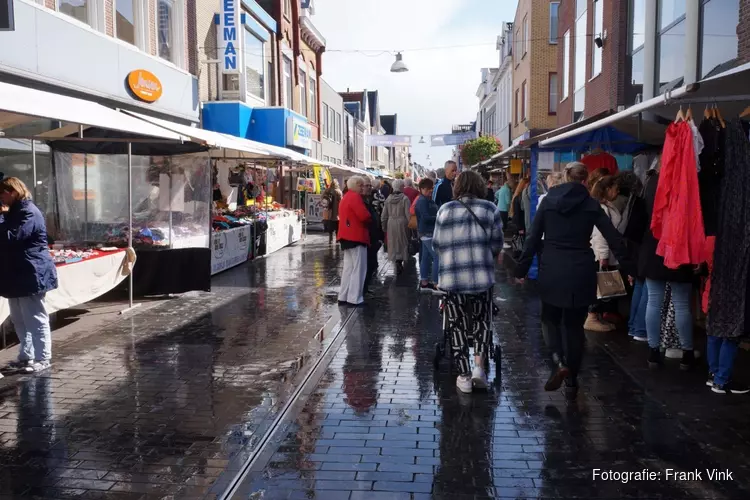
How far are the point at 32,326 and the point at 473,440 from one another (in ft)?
13.7

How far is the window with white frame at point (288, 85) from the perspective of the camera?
28594mm

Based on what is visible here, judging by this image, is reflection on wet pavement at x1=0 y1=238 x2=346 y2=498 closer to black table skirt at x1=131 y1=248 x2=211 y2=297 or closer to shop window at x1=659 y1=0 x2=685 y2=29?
black table skirt at x1=131 y1=248 x2=211 y2=297

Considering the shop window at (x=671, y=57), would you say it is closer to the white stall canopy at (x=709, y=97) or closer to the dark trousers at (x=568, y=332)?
the white stall canopy at (x=709, y=97)

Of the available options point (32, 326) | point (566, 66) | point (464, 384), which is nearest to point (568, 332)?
point (464, 384)

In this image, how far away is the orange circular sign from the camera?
1443 cm

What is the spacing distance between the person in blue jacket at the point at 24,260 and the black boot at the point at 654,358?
5487 millimetres

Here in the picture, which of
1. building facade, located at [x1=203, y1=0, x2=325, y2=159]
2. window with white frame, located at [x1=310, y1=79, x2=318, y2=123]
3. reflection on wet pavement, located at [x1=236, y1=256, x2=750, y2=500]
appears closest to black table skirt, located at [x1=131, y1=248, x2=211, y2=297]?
reflection on wet pavement, located at [x1=236, y1=256, x2=750, y2=500]

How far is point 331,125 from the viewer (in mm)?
41469

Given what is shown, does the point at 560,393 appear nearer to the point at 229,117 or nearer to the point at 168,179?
the point at 168,179

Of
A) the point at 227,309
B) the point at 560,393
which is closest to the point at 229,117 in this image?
the point at 227,309

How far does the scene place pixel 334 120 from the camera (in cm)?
4275

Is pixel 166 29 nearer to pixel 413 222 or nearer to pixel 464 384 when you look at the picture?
pixel 413 222

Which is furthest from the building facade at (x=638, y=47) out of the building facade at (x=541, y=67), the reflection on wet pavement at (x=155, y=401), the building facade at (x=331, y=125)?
the building facade at (x=331, y=125)

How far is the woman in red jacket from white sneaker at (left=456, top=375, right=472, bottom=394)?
4.01m
